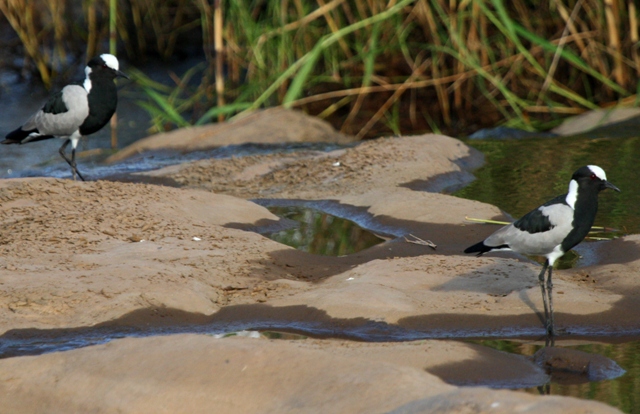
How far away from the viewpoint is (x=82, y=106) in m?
6.59

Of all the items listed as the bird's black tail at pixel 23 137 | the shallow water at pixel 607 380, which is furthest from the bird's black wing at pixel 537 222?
the bird's black tail at pixel 23 137

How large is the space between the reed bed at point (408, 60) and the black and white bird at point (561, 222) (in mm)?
3853

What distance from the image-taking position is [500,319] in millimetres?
3830

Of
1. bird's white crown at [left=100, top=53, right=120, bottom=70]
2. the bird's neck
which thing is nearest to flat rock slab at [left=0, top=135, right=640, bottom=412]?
the bird's neck

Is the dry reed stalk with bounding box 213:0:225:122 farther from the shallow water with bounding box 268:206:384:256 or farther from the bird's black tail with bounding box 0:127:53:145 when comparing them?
the shallow water with bounding box 268:206:384:256

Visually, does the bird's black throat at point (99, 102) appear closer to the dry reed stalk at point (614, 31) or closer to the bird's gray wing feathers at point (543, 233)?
the bird's gray wing feathers at point (543, 233)

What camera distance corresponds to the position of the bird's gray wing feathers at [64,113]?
660 cm

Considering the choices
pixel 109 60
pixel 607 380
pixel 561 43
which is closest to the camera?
pixel 607 380

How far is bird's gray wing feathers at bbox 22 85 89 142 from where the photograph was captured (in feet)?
21.6

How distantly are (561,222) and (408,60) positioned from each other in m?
5.10

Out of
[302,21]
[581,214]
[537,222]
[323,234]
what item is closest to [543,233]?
[537,222]

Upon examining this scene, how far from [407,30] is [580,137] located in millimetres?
2062

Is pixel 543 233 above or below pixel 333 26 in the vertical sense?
below

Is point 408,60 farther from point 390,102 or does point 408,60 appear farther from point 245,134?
point 245,134
